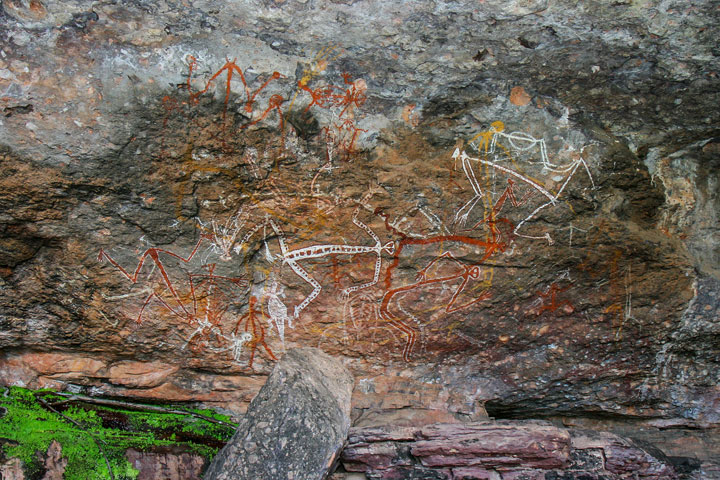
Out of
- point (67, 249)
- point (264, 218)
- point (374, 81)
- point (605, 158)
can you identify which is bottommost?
point (67, 249)

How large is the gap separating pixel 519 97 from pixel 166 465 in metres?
2.56

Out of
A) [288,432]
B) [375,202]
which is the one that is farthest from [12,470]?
[375,202]

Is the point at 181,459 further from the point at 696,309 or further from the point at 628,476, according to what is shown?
the point at 696,309

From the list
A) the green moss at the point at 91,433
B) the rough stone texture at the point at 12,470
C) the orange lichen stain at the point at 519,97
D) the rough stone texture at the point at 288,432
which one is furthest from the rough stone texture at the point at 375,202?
the rough stone texture at the point at 12,470

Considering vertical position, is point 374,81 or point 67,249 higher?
point 374,81

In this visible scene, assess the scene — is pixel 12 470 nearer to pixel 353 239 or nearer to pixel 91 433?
pixel 91 433

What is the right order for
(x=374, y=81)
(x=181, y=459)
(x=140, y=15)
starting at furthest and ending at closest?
(x=181, y=459)
(x=374, y=81)
(x=140, y=15)

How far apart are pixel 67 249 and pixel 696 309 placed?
10.3 feet

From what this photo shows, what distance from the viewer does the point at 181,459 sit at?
3066 mm

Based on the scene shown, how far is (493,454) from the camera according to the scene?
113 inches

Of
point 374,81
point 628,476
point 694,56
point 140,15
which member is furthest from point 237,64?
point 628,476

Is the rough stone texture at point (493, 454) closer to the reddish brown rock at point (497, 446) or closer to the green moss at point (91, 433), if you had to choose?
the reddish brown rock at point (497, 446)

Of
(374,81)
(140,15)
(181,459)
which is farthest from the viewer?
(181,459)

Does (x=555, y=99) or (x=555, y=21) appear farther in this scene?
(x=555, y=99)
